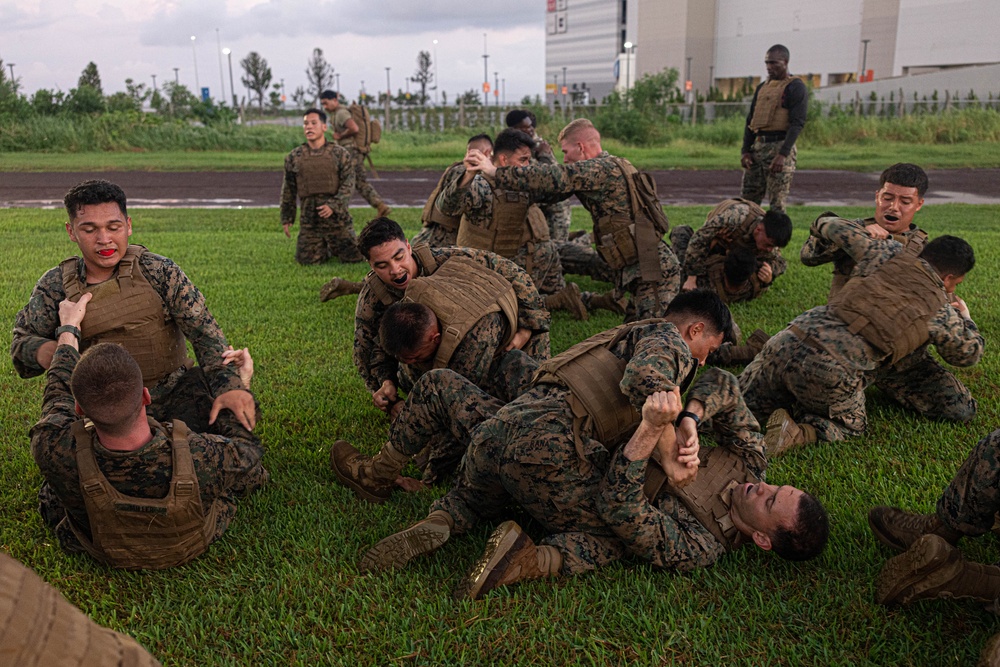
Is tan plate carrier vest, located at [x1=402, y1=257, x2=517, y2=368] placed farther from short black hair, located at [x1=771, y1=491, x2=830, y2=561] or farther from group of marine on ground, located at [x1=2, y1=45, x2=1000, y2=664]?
short black hair, located at [x1=771, y1=491, x2=830, y2=561]

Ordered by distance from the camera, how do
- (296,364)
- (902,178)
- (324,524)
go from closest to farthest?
(324,524)
(902,178)
(296,364)

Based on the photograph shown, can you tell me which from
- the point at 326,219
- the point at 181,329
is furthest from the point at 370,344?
the point at 326,219

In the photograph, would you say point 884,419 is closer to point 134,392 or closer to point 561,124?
point 134,392

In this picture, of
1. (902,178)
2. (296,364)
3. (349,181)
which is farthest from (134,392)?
(349,181)

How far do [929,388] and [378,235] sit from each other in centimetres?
367

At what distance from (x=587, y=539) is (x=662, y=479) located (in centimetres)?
44

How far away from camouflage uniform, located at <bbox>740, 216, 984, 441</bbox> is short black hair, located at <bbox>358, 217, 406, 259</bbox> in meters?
2.53

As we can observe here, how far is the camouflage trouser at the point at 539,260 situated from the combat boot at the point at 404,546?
13.7 feet

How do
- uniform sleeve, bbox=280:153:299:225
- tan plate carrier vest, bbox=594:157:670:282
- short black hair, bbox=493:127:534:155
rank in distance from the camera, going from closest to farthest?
1. short black hair, bbox=493:127:534:155
2. tan plate carrier vest, bbox=594:157:670:282
3. uniform sleeve, bbox=280:153:299:225

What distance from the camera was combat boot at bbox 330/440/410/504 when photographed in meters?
4.32

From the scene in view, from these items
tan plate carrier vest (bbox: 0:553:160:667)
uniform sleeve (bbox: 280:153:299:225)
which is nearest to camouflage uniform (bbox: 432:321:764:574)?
tan plate carrier vest (bbox: 0:553:160:667)

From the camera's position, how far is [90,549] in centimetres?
378

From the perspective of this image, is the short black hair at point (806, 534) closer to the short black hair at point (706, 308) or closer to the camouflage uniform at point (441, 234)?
the short black hair at point (706, 308)

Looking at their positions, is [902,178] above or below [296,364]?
above
